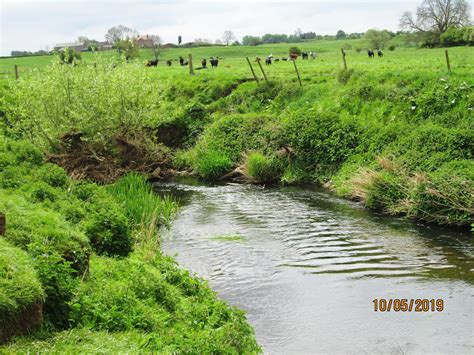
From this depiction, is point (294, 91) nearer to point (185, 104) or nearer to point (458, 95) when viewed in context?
point (185, 104)

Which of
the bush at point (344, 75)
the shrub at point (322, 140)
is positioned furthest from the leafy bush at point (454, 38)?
the shrub at point (322, 140)

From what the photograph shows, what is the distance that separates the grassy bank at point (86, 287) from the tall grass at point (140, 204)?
366cm

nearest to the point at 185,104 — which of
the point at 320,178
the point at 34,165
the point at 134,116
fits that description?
the point at 134,116

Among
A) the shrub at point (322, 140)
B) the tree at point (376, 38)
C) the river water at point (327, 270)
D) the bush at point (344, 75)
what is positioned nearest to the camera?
the river water at point (327, 270)

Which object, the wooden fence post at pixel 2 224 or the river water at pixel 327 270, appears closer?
the wooden fence post at pixel 2 224

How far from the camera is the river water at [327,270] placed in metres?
12.0

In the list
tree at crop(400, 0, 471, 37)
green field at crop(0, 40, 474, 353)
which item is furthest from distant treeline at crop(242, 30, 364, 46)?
green field at crop(0, 40, 474, 353)

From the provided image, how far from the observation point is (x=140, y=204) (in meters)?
20.0

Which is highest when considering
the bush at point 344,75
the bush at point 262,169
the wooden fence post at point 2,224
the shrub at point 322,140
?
the bush at point 344,75

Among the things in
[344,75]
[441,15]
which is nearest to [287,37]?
[441,15]
